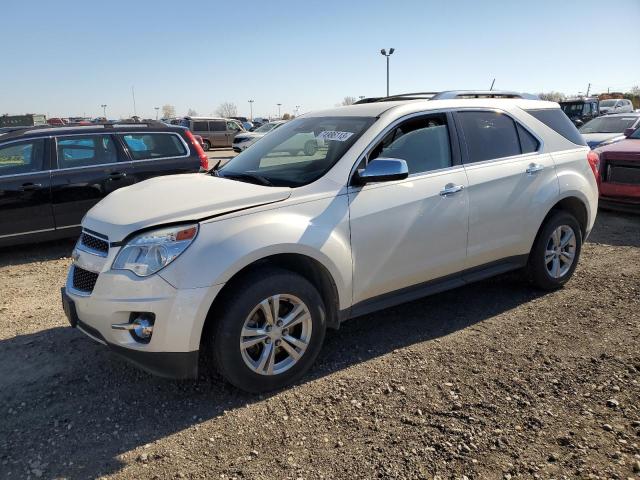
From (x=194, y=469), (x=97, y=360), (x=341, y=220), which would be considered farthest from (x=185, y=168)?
(x=194, y=469)

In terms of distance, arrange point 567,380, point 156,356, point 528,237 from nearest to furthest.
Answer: point 156,356 < point 567,380 < point 528,237

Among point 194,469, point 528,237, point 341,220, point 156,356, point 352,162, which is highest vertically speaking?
point 352,162

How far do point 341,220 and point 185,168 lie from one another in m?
4.88

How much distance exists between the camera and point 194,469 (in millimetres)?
2607

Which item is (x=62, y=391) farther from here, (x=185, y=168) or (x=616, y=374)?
(x=185, y=168)

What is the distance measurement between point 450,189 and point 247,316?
6.17 ft

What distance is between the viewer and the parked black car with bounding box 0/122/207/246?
637cm

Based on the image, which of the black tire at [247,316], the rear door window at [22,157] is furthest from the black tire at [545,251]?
the rear door window at [22,157]

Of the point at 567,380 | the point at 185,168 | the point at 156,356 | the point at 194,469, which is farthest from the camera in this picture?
the point at 185,168

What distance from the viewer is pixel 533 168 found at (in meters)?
4.48

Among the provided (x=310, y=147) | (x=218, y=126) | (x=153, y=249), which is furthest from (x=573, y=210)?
(x=218, y=126)

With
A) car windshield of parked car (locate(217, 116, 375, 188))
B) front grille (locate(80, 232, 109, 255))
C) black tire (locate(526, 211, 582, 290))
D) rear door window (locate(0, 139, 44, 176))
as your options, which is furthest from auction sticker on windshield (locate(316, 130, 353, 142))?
rear door window (locate(0, 139, 44, 176))

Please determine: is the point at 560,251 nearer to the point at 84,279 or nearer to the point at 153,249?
the point at 153,249

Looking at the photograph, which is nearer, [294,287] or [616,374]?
[294,287]
